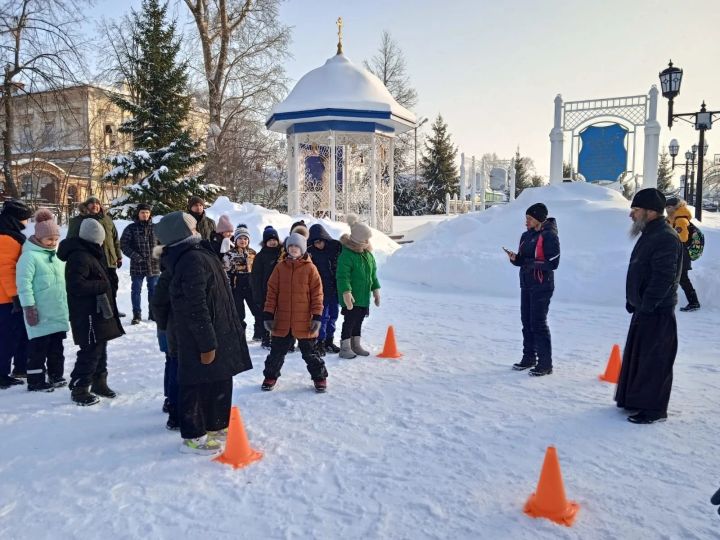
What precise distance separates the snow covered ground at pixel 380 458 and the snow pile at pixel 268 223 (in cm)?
784

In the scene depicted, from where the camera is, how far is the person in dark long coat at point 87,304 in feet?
15.1

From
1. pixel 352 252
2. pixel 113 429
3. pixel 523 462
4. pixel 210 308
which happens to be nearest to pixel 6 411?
pixel 113 429

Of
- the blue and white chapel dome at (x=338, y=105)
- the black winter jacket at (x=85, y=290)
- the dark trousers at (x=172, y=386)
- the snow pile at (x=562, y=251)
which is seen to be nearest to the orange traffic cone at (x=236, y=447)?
the dark trousers at (x=172, y=386)

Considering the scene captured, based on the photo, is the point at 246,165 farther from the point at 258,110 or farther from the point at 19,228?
the point at 19,228

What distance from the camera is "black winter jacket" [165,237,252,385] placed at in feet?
11.6

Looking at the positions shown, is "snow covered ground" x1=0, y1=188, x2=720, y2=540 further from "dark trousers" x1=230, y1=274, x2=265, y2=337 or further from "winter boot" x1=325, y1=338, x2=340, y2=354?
"dark trousers" x1=230, y1=274, x2=265, y2=337

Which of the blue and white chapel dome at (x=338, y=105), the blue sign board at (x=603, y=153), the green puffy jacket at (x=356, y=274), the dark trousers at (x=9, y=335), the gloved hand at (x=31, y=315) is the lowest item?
the dark trousers at (x=9, y=335)

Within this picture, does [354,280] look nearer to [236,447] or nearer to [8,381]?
[236,447]

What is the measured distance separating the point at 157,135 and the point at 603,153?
13.0 m

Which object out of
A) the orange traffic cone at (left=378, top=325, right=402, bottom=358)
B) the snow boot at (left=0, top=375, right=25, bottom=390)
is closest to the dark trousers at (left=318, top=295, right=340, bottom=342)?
the orange traffic cone at (left=378, top=325, right=402, bottom=358)

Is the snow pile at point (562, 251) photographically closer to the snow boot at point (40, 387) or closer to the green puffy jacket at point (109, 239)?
the green puffy jacket at point (109, 239)

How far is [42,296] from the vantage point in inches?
193

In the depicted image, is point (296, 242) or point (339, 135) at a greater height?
point (339, 135)

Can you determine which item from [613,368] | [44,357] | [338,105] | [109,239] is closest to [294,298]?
[44,357]
